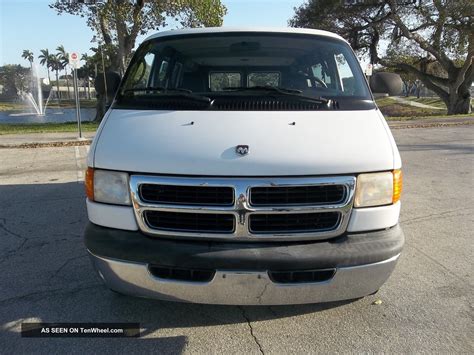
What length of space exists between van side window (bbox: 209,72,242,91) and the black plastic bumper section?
149 cm

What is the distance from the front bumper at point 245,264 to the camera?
2.48 metres

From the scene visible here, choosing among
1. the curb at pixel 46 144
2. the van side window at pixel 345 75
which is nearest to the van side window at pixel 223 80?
the van side window at pixel 345 75

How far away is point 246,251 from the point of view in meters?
2.51

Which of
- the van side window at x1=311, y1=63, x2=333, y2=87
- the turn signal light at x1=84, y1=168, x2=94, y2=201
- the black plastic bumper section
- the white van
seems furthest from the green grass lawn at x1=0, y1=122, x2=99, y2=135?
the black plastic bumper section

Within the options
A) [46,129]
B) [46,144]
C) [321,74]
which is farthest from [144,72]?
[46,129]

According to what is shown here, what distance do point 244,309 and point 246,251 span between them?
82 cm

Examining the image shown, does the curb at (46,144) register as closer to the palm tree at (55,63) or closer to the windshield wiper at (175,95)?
the windshield wiper at (175,95)

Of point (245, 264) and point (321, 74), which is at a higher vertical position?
point (321, 74)

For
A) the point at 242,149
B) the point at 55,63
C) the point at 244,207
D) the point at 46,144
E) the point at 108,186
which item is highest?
the point at 55,63

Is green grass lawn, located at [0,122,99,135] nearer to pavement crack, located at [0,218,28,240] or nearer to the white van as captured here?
pavement crack, located at [0,218,28,240]

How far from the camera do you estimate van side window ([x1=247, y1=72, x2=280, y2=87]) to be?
353cm

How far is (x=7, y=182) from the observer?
7.38 metres

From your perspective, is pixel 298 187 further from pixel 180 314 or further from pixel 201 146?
pixel 180 314

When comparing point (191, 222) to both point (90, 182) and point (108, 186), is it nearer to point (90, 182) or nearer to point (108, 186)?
point (108, 186)
